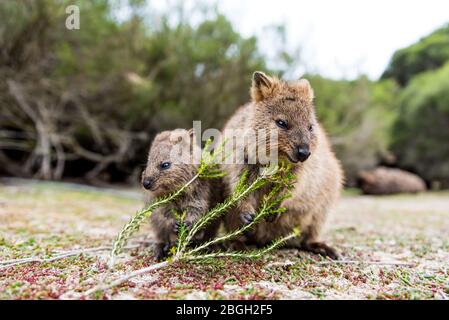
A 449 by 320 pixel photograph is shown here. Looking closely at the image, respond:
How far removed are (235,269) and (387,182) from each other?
12.1m

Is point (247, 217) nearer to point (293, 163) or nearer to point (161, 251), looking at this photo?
point (293, 163)

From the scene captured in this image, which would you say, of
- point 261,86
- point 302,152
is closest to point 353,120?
point 261,86

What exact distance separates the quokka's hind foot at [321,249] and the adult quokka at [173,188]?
3.17ft

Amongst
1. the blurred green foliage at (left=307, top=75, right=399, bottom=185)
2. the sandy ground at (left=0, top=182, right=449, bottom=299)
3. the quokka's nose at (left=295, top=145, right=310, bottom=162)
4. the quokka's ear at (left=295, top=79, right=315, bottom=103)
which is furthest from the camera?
the blurred green foliage at (left=307, top=75, right=399, bottom=185)

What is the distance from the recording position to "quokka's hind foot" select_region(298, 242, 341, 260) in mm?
3533

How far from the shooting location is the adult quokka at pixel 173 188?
128 inches

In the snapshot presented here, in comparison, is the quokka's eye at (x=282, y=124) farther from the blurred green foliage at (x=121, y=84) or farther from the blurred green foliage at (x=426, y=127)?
the blurred green foliage at (x=426, y=127)

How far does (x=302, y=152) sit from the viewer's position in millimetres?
3045

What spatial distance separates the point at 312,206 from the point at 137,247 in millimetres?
1733

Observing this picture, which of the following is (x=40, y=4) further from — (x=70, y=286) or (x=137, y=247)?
(x=70, y=286)

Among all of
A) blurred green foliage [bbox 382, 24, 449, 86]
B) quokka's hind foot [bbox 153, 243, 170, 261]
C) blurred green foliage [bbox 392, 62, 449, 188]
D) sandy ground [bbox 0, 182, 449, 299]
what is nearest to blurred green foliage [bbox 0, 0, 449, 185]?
blurred green foliage [bbox 392, 62, 449, 188]

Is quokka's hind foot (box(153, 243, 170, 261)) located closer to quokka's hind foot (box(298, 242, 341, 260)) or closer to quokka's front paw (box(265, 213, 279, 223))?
quokka's front paw (box(265, 213, 279, 223))

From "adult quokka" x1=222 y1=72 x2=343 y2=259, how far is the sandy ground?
0.87 ft

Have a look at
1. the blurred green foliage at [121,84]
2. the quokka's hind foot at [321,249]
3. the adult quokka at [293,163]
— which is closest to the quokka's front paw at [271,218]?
the adult quokka at [293,163]
